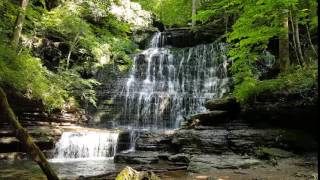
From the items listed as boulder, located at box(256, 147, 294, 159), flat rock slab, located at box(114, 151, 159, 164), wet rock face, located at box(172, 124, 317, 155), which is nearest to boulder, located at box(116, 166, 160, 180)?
flat rock slab, located at box(114, 151, 159, 164)

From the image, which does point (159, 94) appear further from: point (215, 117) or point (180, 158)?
point (180, 158)

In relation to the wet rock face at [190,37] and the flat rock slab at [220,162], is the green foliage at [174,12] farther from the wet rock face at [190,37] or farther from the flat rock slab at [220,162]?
the flat rock slab at [220,162]

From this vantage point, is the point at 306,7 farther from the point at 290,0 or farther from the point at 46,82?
the point at 46,82

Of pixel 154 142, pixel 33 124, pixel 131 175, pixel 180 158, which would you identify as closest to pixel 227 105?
pixel 154 142

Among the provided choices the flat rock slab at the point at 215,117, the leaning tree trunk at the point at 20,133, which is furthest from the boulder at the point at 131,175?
the flat rock slab at the point at 215,117

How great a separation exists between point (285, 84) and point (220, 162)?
4008 millimetres

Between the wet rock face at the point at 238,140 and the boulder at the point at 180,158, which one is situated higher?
the wet rock face at the point at 238,140

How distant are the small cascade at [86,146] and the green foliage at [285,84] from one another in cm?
606

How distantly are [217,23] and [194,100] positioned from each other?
32.6 feet

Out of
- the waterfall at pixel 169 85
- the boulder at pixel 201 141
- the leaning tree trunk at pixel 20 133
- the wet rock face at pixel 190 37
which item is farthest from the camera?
the wet rock face at pixel 190 37

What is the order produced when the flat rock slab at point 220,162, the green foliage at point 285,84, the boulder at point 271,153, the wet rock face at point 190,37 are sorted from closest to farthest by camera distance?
1. the flat rock slab at point 220,162
2. the boulder at point 271,153
3. the green foliage at point 285,84
4. the wet rock face at point 190,37

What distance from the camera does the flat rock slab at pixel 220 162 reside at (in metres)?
9.97

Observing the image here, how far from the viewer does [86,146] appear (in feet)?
50.9

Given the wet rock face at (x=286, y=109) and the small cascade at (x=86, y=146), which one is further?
the small cascade at (x=86, y=146)
